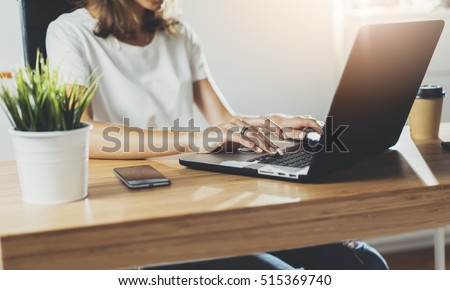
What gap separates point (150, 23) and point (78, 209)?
1029 millimetres

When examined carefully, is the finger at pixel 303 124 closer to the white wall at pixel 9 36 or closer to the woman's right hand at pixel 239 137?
the woman's right hand at pixel 239 137

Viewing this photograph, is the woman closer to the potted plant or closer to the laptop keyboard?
the laptop keyboard

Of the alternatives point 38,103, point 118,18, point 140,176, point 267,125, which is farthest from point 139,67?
point 38,103

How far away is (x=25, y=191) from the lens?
89 cm

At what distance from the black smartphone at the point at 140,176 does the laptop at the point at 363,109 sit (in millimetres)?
84

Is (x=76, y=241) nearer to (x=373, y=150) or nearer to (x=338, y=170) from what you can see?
(x=338, y=170)

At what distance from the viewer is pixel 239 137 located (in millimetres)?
1129

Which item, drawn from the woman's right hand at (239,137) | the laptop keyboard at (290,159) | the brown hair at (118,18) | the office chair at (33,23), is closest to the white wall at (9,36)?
the brown hair at (118,18)

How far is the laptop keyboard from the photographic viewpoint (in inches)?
40.3

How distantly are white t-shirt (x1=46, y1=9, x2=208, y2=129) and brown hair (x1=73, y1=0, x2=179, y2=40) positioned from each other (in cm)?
2

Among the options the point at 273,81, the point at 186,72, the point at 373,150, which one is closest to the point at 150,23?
the point at 186,72

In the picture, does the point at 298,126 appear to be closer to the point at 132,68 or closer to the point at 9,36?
the point at 132,68

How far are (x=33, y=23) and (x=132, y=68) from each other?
33 cm

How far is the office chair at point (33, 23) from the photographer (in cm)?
145
